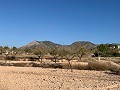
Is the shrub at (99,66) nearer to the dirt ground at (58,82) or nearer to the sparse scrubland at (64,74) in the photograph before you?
the sparse scrubland at (64,74)

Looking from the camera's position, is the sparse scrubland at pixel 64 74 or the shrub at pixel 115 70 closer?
the sparse scrubland at pixel 64 74

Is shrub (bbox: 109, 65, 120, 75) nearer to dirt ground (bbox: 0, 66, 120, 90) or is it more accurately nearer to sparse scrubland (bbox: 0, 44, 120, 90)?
sparse scrubland (bbox: 0, 44, 120, 90)

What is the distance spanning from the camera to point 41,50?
3118 inches

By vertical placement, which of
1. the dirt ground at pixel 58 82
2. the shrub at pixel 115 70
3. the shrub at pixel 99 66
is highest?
the shrub at pixel 99 66

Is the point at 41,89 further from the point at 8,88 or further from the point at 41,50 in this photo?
the point at 41,50

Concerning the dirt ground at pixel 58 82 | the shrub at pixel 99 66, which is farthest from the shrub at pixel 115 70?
the dirt ground at pixel 58 82

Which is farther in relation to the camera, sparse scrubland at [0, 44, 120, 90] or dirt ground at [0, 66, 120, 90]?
sparse scrubland at [0, 44, 120, 90]

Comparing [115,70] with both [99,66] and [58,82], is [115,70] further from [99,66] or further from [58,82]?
[58,82]

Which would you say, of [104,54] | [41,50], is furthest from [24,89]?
[104,54]

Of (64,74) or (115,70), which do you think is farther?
(115,70)

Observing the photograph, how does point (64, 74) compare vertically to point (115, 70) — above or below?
below

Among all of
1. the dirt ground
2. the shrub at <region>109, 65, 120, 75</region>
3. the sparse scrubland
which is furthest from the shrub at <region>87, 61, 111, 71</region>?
the dirt ground

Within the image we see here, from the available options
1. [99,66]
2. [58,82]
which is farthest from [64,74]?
[99,66]

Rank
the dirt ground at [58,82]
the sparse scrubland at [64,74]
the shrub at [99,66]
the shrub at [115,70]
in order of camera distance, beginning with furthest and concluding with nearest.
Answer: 1. the shrub at [99,66]
2. the shrub at [115,70]
3. the sparse scrubland at [64,74]
4. the dirt ground at [58,82]
